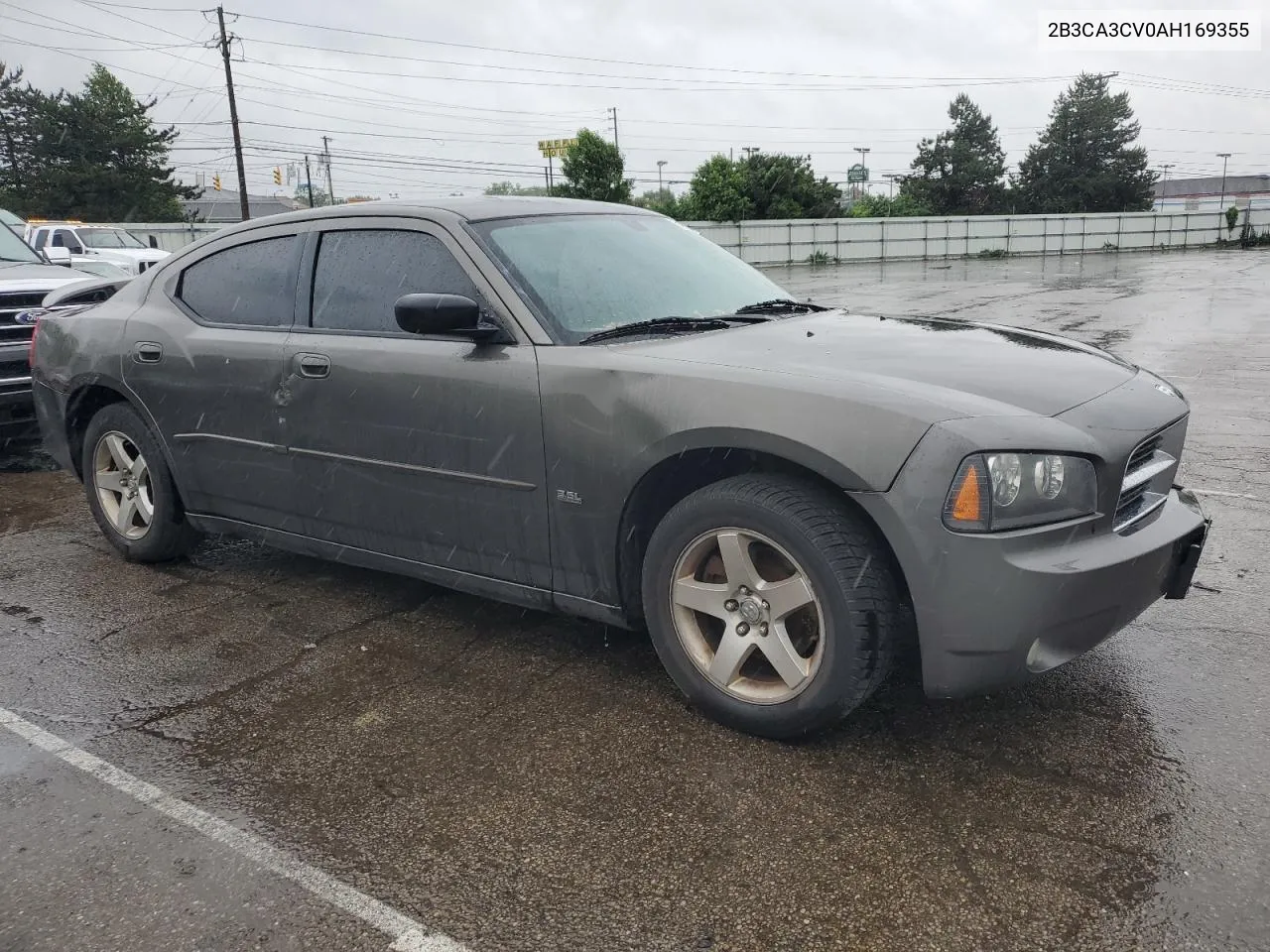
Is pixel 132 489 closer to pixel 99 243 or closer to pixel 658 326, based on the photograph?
pixel 658 326

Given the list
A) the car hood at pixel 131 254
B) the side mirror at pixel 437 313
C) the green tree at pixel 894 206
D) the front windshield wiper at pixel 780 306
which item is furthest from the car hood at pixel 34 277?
the green tree at pixel 894 206

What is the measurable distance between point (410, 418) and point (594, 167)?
35.8m

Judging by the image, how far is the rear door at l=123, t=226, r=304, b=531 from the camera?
400 cm

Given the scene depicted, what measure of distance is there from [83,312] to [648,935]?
421 cm

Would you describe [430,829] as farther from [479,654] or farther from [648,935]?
[479,654]

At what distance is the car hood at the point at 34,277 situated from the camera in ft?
24.1

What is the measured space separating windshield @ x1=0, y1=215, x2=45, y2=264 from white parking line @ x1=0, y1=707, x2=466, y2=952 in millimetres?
6380

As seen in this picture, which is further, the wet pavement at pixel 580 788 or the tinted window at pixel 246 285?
the tinted window at pixel 246 285

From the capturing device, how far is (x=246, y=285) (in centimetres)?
422

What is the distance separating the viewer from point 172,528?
4.59 meters

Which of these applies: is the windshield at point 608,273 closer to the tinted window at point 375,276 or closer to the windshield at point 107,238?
the tinted window at point 375,276

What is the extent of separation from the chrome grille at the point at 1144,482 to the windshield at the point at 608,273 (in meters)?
1.47

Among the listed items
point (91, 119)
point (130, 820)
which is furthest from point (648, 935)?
point (91, 119)

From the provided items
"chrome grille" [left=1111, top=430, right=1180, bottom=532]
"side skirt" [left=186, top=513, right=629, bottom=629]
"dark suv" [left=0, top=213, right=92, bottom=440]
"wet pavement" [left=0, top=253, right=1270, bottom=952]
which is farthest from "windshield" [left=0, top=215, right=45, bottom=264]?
"chrome grille" [left=1111, top=430, right=1180, bottom=532]
